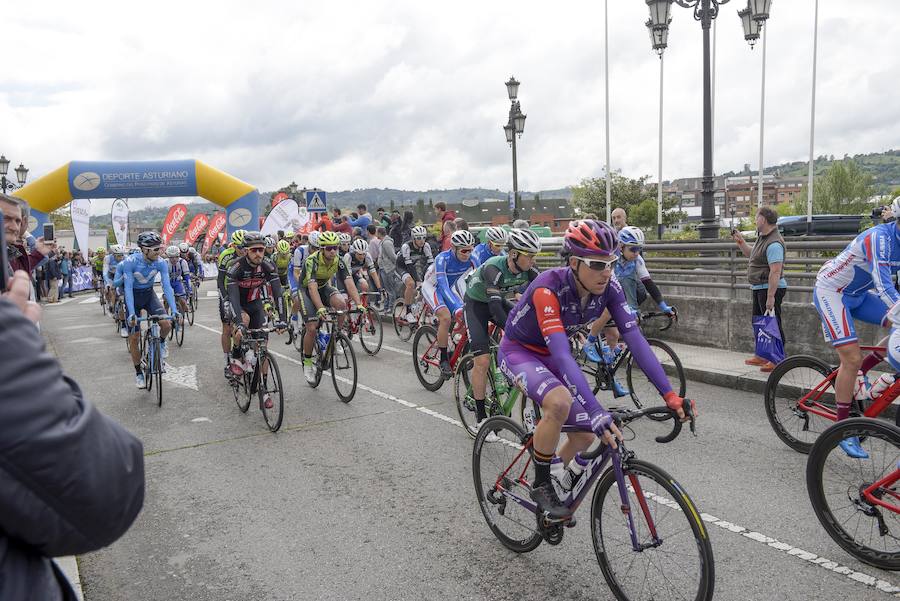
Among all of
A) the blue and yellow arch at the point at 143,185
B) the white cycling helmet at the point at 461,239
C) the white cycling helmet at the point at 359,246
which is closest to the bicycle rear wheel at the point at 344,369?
the white cycling helmet at the point at 461,239

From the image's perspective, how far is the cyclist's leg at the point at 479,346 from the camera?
256 inches

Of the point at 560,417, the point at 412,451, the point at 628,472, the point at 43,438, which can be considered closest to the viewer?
the point at 43,438

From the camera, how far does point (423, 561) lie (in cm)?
426

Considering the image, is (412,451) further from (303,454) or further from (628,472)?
(628,472)

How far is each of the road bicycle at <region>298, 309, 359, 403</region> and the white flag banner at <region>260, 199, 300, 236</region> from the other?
16.5 meters

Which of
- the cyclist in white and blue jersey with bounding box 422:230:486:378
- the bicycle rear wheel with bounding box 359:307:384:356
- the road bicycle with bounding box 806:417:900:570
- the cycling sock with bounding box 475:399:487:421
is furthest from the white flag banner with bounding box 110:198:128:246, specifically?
the road bicycle with bounding box 806:417:900:570

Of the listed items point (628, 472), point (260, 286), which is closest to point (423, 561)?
point (628, 472)

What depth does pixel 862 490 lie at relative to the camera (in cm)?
397

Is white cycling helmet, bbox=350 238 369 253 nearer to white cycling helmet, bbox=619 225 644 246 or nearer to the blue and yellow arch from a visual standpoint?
white cycling helmet, bbox=619 225 644 246

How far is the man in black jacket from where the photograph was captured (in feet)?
4.01

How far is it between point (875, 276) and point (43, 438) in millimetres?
5198

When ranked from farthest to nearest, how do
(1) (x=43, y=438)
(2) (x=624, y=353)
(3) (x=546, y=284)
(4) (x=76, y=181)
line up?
1. (4) (x=76, y=181)
2. (2) (x=624, y=353)
3. (3) (x=546, y=284)
4. (1) (x=43, y=438)

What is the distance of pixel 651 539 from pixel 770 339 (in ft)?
18.7

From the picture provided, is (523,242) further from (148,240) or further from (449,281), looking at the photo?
(148,240)
